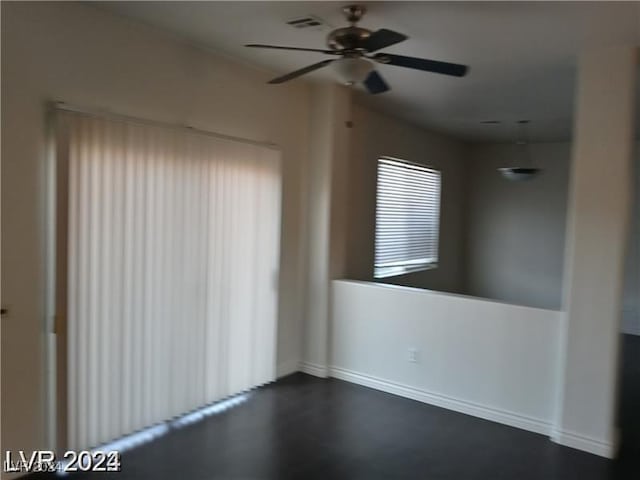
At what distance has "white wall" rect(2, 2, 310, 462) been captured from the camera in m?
2.63

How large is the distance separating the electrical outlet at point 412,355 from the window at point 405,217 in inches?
62.6

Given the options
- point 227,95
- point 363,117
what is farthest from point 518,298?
point 227,95

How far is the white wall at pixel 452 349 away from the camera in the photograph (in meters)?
3.60

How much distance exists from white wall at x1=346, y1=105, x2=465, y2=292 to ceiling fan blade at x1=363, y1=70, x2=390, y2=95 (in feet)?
7.40

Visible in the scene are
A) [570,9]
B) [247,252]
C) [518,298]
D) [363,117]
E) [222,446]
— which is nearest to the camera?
[570,9]

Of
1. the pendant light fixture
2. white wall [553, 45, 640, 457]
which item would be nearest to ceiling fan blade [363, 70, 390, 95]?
white wall [553, 45, 640, 457]

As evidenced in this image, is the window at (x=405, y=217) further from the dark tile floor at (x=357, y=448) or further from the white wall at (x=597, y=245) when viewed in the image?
the white wall at (x=597, y=245)

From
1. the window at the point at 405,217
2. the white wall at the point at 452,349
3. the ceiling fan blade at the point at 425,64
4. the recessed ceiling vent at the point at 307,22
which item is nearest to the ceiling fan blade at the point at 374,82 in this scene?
the ceiling fan blade at the point at 425,64

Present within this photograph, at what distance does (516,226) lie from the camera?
7.57m

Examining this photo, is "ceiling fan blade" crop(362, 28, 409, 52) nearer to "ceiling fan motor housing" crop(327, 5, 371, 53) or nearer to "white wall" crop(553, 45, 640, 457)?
"ceiling fan motor housing" crop(327, 5, 371, 53)

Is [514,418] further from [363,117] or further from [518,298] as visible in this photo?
[518,298]

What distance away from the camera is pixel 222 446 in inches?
126

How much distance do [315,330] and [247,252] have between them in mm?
1084

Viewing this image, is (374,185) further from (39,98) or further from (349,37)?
(39,98)
